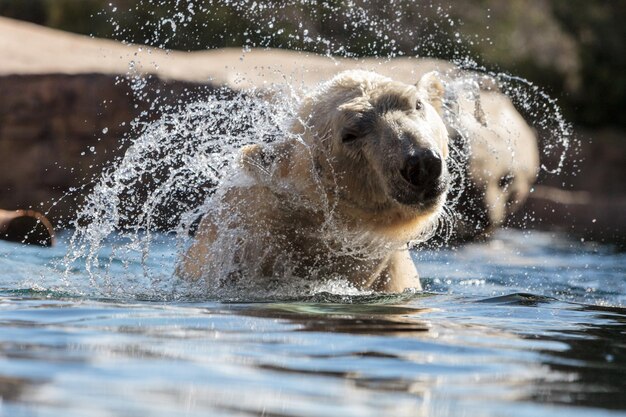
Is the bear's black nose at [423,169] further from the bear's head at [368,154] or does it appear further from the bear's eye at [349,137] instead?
the bear's eye at [349,137]

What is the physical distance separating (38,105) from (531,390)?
337 inches

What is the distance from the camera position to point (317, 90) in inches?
218

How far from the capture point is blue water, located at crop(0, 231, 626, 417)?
103 inches

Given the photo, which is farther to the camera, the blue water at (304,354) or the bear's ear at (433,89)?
the bear's ear at (433,89)

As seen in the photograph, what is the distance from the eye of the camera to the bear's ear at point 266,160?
5.32m

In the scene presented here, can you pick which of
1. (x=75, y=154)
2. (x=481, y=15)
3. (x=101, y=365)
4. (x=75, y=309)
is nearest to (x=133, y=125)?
(x=75, y=154)

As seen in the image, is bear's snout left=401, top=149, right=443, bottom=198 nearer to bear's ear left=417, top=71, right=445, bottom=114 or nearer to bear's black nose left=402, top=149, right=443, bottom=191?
bear's black nose left=402, top=149, right=443, bottom=191

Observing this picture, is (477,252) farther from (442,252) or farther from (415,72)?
(415,72)

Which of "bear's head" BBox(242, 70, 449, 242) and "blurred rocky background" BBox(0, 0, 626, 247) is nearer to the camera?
"bear's head" BBox(242, 70, 449, 242)

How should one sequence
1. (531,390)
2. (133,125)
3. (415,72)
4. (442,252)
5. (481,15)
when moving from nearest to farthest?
1. (531,390)
2. (442,252)
3. (133,125)
4. (415,72)
5. (481,15)

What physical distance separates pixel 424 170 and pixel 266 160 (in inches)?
40.5

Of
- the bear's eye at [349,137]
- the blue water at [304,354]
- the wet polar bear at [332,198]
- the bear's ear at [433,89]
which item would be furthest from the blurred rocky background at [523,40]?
the blue water at [304,354]

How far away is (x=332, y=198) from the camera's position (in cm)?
516

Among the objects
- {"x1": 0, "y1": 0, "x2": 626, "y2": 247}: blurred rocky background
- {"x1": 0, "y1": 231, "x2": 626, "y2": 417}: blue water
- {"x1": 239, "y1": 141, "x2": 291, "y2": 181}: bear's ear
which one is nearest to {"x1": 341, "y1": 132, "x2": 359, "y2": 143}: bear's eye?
{"x1": 239, "y1": 141, "x2": 291, "y2": 181}: bear's ear
